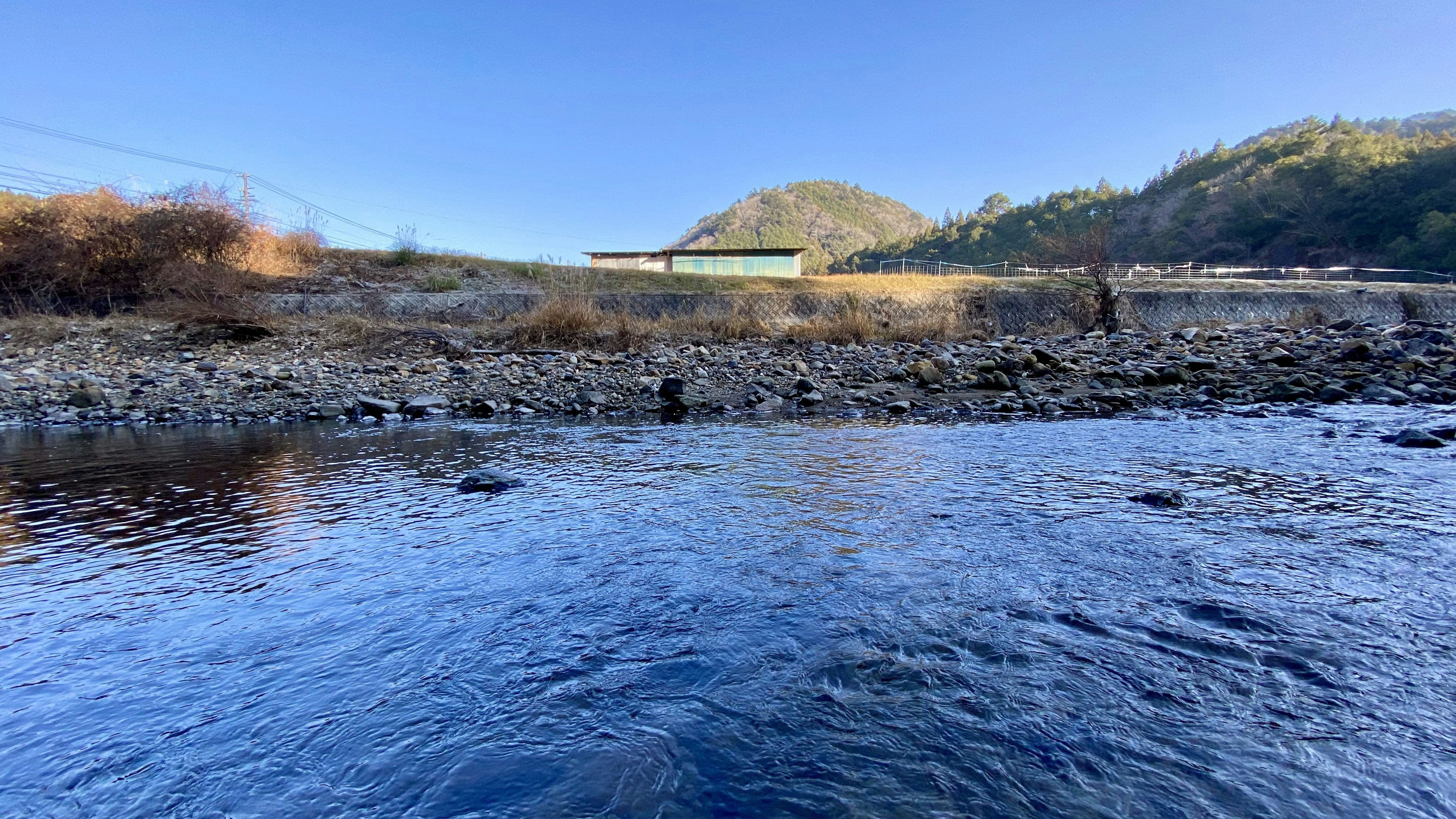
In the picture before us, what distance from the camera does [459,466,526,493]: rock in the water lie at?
19.3ft

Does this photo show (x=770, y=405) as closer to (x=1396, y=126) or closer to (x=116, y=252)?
(x=116, y=252)

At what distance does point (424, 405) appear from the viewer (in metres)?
11.5

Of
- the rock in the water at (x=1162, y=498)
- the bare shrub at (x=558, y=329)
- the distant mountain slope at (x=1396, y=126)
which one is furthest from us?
the distant mountain slope at (x=1396, y=126)

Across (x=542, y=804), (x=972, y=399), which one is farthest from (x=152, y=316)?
(x=542, y=804)

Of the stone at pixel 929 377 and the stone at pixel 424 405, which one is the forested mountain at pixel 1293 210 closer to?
the stone at pixel 929 377

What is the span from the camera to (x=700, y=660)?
271cm

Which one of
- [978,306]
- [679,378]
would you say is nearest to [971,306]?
[978,306]

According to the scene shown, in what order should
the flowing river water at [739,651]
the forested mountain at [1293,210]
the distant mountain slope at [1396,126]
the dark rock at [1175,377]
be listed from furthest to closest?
the distant mountain slope at [1396,126], the forested mountain at [1293,210], the dark rock at [1175,377], the flowing river water at [739,651]

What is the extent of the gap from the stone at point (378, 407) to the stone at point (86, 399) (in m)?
4.60

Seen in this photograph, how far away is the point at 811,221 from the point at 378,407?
156 metres

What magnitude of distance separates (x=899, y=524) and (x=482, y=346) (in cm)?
1360

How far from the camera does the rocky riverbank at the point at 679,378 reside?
11.5 metres

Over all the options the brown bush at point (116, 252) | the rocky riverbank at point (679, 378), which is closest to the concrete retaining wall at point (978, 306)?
the brown bush at point (116, 252)

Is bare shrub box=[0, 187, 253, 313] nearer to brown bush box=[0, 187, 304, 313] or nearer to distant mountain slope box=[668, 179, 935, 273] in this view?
brown bush box=[0, 187, 304, 313]
